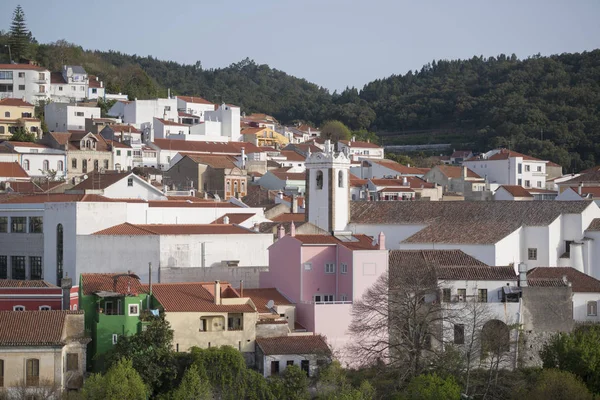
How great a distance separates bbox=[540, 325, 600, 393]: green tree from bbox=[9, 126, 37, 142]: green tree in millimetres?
47435

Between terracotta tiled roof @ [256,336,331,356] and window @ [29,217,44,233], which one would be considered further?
window @ [29,217,44,233]

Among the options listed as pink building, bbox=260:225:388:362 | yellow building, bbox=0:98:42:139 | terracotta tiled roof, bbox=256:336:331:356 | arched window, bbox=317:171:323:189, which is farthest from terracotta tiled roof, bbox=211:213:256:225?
yellow building, bbox=0:98:42:139

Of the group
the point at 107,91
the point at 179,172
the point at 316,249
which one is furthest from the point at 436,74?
the point at 316,249

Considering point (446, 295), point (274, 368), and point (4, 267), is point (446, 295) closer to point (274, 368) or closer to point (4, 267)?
point (274, 368)

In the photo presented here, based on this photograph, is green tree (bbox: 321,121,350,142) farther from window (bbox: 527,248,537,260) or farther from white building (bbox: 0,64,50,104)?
window (bbox: 527,248,537,260)

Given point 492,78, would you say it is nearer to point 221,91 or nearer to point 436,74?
point 436,74

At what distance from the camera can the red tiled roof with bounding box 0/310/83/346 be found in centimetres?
3141

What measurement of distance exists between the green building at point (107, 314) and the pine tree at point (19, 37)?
6562 cm

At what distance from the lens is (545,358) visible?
3541cm

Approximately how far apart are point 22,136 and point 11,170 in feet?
34.7

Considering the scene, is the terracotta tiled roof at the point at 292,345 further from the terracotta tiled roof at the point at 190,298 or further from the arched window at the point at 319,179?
the arched window at the point at 319,179

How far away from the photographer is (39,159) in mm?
70438

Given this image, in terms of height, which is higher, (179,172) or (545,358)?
(179,172)

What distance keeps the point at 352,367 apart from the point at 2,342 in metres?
10.5
